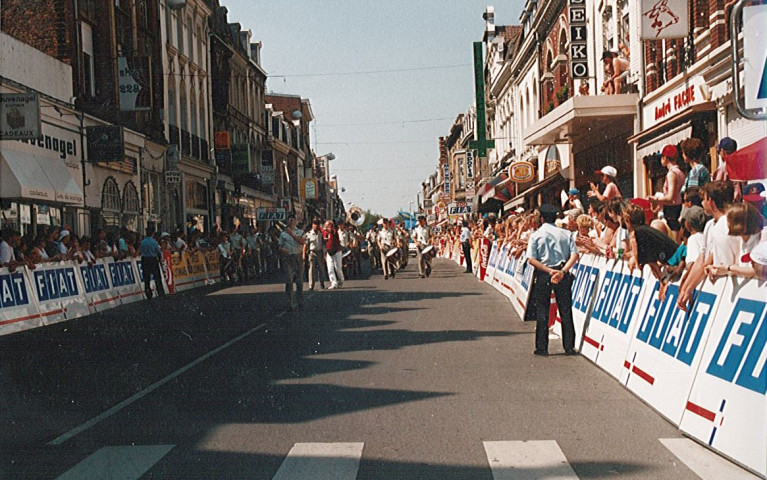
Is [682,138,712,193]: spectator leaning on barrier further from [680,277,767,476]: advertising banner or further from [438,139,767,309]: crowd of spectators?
[680,277,767,476]: advertising banner

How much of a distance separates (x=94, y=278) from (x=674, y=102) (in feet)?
42.8

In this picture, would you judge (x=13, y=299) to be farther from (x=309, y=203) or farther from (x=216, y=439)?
(x=309, y=203)

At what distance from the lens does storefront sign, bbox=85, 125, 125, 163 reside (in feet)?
96.4

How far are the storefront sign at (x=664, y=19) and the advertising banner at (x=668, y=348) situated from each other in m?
11.8

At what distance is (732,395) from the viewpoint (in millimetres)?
5836

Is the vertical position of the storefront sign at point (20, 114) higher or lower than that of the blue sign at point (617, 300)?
higher

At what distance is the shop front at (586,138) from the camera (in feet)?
79.6

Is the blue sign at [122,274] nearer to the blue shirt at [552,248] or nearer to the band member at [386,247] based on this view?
the band member at [386,247]

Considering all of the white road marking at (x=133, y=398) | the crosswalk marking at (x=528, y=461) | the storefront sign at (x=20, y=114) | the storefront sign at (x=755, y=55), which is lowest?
the crosswalk marking at (x=528, y=461)

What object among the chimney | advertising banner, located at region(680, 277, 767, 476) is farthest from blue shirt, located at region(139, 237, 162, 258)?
the chimney

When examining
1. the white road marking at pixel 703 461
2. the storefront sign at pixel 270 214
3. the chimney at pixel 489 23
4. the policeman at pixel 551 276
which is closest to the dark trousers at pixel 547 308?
the policeman at pixel 551 276

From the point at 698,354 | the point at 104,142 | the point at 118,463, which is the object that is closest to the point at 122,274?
the point at 104,142

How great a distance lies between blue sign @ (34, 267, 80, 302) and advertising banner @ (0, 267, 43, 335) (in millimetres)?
382

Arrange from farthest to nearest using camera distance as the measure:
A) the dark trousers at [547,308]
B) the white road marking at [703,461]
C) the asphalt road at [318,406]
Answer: the dark trousers at [547,308] → the asphalt road at [318,406] → the white road marking at [703,461]
